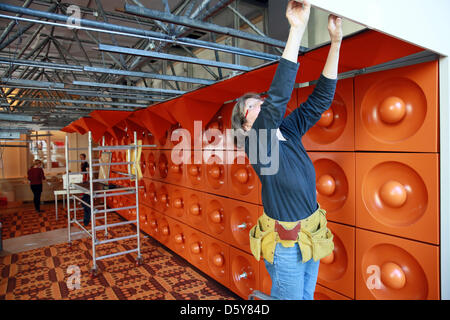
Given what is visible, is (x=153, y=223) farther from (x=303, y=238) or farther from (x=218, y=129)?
(x=303, y=238)

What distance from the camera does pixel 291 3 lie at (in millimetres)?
1031

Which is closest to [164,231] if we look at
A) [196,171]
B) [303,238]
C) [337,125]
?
[196,171]

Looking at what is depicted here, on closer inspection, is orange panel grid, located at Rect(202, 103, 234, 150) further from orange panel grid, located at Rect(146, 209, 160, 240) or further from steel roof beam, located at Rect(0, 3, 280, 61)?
orange panel grid, located at Rect(146, 209, 160, 240)

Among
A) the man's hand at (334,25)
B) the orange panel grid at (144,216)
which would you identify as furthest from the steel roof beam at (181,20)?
the orange panel grid at (144,216)

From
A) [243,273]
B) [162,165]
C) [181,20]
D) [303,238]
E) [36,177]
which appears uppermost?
[181,20]

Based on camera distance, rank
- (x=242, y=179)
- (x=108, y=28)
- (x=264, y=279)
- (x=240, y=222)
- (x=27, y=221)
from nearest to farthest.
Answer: (x=108, y=28) < (x=264, y=279) < (x=242, y=179) < (x=240, y=222) < (x=27, y=221)

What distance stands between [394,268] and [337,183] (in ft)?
2.29

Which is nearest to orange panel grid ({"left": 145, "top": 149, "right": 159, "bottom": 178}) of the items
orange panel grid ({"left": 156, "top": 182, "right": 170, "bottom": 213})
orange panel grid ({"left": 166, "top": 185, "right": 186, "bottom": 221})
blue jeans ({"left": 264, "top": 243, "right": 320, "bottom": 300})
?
orange panel grid ({"left": 156, "top": 182, "right": 170, "bottom": 213})

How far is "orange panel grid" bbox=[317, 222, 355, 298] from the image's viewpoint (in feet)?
7.13

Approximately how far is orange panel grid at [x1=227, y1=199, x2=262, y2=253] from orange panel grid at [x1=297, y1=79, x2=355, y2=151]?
1114 millimetres

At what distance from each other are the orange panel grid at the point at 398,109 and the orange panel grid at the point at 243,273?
179 cm

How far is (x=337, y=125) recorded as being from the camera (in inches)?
89.2

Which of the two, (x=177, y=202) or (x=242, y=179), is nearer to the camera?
(x=242, y=179)

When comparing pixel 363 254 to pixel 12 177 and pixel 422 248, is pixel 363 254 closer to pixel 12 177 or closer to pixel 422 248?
pixel 422 248
